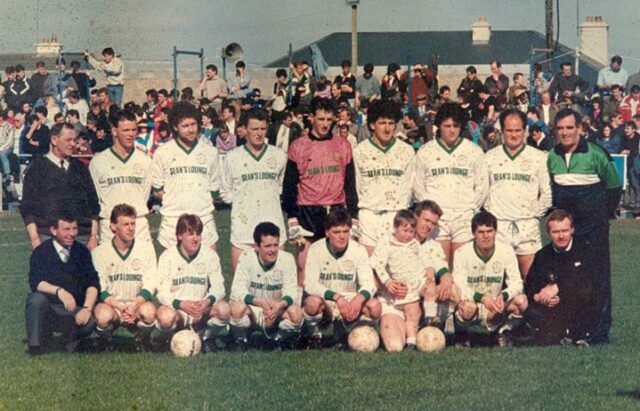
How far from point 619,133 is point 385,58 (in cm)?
4620

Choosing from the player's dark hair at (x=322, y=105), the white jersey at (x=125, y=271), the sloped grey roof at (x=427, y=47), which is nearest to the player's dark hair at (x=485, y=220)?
the player's dark hair at (x=322, y=105)

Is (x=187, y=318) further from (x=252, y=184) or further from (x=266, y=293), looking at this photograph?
(x=252, y=184)

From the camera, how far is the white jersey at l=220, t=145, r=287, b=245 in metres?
11.2

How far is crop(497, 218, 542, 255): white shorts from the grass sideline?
110 centimetres

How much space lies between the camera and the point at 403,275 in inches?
417

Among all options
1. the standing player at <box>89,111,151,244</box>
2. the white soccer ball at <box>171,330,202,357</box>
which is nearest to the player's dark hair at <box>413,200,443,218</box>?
the white soccer ball at <box>171,330,202,357</box>

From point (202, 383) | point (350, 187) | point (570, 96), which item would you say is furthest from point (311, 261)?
point (570, 96)

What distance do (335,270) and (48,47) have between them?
37.4 metres

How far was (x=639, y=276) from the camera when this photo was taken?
1530 cm

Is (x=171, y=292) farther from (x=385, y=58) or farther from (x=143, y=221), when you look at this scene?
(x=385, y=58)

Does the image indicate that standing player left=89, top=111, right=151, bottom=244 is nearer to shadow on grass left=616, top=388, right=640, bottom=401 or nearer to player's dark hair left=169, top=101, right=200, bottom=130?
player's dark hair left=169, top=101, right=200, bottom=130

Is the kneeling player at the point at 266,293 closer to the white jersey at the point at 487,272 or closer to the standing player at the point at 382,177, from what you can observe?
the standing player at the point at 382,177

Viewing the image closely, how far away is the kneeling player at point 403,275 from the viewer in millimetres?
10469

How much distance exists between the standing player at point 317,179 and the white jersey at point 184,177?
0.76 m
